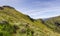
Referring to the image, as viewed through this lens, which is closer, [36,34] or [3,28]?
[3,28]

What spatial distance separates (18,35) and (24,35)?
1.64 metres

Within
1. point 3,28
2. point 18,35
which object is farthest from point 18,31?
point 3,28

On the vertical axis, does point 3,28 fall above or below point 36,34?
above

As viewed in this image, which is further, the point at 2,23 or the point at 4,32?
the point at 2,23

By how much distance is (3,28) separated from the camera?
41.4 meters

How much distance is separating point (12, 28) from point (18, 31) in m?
1.76

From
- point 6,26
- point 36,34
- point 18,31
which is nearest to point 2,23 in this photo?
point 6,26

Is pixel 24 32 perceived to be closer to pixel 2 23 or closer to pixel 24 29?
pixel 24 29

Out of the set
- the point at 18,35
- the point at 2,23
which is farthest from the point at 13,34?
the point at 2,23

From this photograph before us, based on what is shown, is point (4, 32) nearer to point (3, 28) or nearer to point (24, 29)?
point (3, 28)

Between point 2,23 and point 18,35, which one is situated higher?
point 2,23

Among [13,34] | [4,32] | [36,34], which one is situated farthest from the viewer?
[36,34]

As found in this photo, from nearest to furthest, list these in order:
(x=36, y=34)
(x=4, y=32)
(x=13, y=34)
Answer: (x=4, y=32) < (x=13, y=34) < (x=36, y=34)

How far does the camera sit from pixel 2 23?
43438mm
